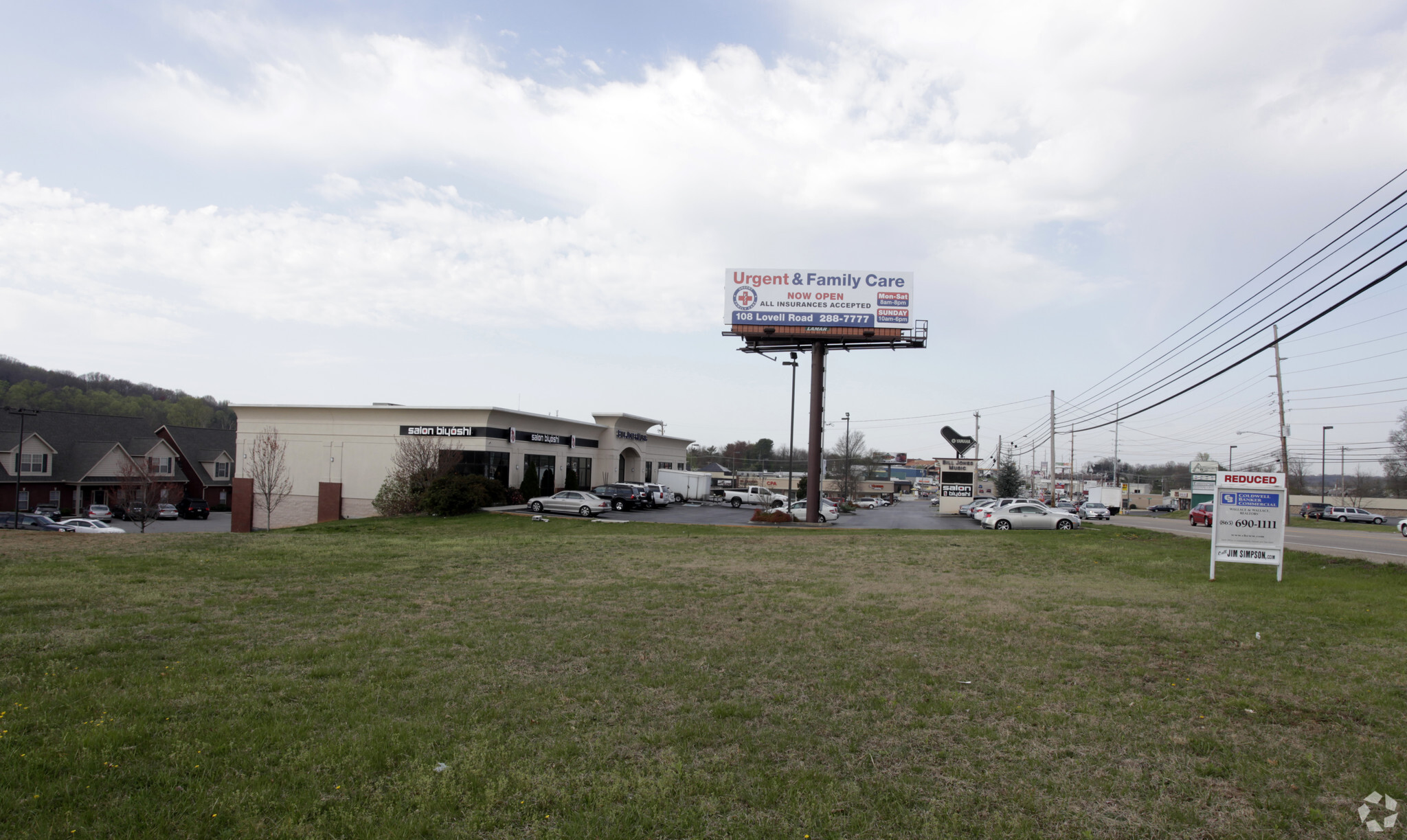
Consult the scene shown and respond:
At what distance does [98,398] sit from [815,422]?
106 meters

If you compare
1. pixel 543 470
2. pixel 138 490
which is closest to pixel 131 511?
pixel 138 490

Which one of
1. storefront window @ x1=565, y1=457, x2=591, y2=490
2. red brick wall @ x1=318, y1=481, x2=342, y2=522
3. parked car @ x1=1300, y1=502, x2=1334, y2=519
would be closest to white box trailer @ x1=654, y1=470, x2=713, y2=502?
storefront window @ x1=565, y1=457, x2=591, y2=490

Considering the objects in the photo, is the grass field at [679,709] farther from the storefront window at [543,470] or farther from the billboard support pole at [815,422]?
the storefront window at [543,470]

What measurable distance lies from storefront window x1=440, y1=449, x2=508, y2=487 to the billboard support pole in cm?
2027

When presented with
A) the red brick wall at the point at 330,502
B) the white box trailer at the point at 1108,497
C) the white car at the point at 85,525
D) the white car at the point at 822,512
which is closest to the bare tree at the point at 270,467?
the red brick wall at the point at 330,502

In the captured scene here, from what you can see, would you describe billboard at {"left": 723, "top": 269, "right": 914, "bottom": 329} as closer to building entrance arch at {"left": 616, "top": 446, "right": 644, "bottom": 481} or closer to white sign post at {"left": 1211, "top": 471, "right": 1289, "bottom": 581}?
white sign post at {"left": 1211, "top": 471, "right": 1289, "bottom": 581}

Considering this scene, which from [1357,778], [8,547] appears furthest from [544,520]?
[1357,778]

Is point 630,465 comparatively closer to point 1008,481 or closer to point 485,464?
point 485,464

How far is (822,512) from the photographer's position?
40031 mm

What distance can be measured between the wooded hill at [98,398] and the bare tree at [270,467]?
4429cm

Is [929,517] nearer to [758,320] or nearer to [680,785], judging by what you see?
[758,320]

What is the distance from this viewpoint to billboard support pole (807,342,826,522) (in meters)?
34.6

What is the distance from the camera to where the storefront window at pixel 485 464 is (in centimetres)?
4659

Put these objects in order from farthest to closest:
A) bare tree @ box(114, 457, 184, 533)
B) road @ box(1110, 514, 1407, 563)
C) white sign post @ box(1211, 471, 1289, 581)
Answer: bare tree @ box(114, 457, 184, 533)
road @ box(1110, 514, 1407, 563)
white sign post @ box(1211, 471, 1289, 581)
